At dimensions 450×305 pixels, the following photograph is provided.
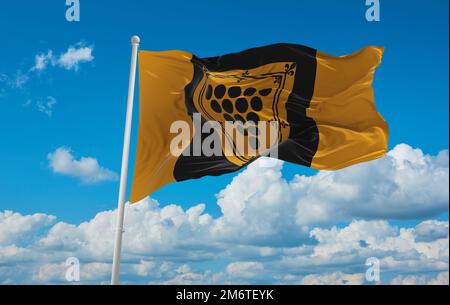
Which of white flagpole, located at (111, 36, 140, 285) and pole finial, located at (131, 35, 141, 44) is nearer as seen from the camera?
Answer: white flagpole, located at (111, 36, 140, 285)

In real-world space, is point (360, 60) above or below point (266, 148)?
above

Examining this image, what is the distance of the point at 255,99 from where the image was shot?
17234 mm

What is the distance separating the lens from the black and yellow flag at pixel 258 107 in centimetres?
1605

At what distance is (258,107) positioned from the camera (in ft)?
56.6

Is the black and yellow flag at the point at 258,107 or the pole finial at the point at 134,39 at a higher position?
the pole finial at the point at 134,39

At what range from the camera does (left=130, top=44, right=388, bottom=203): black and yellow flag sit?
16047 millimetres

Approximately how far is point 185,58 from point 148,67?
1.18 m

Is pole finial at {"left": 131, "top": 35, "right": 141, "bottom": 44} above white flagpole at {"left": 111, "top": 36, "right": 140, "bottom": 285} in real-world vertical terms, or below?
above

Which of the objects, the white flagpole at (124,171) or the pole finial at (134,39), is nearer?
the white flagpole at (124,171)
